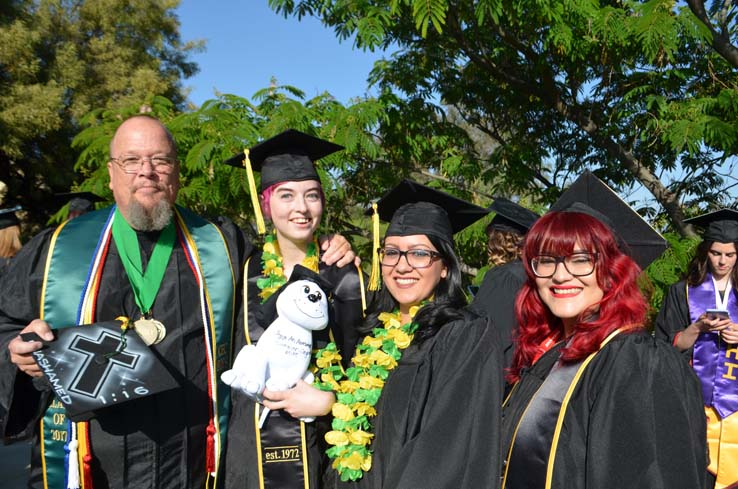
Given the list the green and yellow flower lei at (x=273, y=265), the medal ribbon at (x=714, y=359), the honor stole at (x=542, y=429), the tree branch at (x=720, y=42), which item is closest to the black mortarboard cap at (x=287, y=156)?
the green and yellow flower lei at (x=273, y=265)

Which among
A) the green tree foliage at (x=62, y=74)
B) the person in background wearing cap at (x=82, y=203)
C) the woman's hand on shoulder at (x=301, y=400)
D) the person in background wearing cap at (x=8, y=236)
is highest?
the green tree foliage at (x=62, y=74)

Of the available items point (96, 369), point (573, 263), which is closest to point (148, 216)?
point (96, 369)

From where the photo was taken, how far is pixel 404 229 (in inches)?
95.7

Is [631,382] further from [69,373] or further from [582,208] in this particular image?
[69,373]

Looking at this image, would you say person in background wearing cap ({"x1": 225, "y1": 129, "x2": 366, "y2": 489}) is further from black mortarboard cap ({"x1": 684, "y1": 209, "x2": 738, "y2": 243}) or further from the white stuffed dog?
black mortarboard cap ({"x1": 684, "y1": 209, "x2": 738, "y2": 243})

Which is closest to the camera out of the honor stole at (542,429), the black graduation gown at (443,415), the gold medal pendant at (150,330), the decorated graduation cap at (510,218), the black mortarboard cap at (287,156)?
the honor stole at (542,429)

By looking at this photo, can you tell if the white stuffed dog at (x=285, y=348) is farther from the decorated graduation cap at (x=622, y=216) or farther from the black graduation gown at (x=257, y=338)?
the decorated graduation cap at (x=622, y=216)

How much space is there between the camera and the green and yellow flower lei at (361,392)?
2209 mm

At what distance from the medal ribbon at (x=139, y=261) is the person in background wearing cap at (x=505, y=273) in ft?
5.59

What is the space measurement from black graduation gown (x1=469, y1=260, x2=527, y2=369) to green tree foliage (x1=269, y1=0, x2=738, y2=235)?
2.01m

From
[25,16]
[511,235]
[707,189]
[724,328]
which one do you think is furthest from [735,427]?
[25,16]

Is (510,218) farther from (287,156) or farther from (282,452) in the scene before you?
(282,452)

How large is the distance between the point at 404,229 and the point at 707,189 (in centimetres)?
520

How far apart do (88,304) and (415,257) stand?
4.59ft
